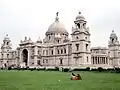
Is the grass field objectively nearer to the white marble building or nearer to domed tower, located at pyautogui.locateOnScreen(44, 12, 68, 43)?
the white marble building

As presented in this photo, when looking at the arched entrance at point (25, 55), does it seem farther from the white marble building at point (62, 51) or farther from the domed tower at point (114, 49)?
the domed tower at point (114, 49)

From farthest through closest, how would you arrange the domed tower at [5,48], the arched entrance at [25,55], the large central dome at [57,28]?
the domed tower at [5,48]
the large central dome at [57,28]
the arched entrance at [25,55]

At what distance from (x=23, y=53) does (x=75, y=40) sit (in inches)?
998

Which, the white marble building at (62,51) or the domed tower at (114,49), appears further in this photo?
the domed tower at (114,49)

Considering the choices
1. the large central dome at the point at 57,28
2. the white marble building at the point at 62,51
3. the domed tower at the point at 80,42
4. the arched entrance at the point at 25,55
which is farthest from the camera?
the large central dome at the point at 57,28

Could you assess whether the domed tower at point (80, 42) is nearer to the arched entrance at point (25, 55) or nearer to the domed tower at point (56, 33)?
the domed tower at point (56, 33)

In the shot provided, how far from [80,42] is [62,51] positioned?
11058mm

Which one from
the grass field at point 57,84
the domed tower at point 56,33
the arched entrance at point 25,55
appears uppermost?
the domed tower at point 56,33

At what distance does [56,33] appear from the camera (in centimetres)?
9550

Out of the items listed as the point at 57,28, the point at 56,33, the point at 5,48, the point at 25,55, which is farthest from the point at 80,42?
the point at 5,48

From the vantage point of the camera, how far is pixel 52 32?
95.4 m

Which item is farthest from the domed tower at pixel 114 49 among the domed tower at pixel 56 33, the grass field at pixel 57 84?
the grass field at pixel 57 84

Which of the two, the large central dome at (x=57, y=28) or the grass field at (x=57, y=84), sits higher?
the large central dome at (x=57, y=28)

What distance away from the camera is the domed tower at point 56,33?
9388 cm
